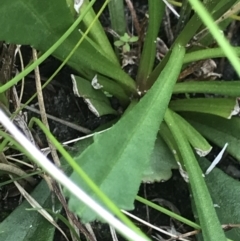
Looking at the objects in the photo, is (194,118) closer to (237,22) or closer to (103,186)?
(237,22)

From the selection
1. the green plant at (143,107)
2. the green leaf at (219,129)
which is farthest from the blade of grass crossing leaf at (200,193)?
the green leaf at (219,129)

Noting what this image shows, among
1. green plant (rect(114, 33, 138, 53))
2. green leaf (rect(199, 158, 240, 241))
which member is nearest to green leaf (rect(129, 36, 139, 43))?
green plant (rect(114, 33, 138, 53))

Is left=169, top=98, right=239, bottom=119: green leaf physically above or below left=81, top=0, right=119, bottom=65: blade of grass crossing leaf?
below

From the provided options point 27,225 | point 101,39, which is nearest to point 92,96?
point 101,39

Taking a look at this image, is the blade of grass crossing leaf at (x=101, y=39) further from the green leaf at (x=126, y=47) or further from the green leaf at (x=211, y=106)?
the green leaf at (x=211, y=106)

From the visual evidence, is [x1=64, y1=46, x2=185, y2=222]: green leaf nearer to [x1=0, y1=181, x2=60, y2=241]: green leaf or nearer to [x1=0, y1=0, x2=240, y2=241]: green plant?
[x1=0, y1=0, x2=240, y2=241]: green plant

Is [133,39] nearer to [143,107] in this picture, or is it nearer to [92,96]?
[92,96]
